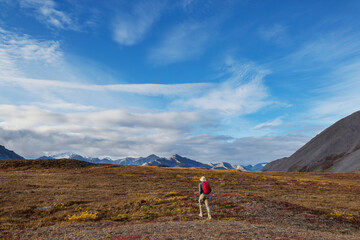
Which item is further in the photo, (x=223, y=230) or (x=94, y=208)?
(x=94, y=208)

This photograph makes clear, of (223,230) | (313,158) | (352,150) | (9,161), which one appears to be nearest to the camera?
(223,230)

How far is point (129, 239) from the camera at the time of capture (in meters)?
14.0

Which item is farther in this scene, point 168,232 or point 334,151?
point 334,151

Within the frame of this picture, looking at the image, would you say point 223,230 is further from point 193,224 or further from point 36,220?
point 36,220

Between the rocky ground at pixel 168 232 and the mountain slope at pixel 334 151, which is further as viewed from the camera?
the mountain slope at pixel 334 151

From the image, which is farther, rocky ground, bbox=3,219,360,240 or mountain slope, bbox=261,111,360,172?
mountain slope, bbox=261,111,360,172

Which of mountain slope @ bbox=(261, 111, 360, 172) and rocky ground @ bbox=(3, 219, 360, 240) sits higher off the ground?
mountain slope @ bbox=(261, 111, 360, 172)

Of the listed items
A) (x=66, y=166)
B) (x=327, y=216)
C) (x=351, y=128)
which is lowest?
(x=327, y=216)

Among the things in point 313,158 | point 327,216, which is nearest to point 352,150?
point 313,158

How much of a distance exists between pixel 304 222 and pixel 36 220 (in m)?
24.3

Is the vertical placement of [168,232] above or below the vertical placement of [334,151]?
below

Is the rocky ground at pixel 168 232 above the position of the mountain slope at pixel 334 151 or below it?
below

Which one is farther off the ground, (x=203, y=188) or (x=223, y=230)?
(x=203, y=188)

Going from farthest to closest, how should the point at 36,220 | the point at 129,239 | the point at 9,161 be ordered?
the point at 9,161 → the point at 36,220 → the point at 129,239
